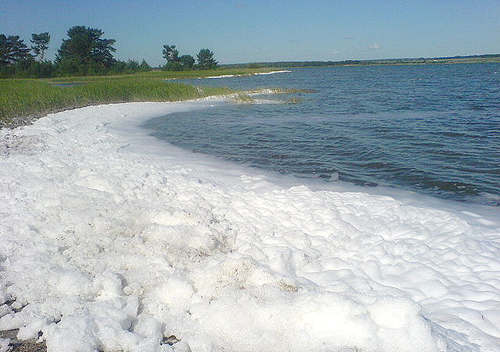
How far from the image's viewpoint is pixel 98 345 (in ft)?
9.25

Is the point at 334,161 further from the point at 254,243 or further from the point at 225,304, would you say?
the point at 225,304

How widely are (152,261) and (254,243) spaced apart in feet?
4.09

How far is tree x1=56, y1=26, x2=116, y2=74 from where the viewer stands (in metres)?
72.4

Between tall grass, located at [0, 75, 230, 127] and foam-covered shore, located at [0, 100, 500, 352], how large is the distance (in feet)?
30.9

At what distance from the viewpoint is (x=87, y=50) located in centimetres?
7444

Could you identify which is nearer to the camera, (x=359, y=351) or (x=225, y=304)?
(x=359, y=351)

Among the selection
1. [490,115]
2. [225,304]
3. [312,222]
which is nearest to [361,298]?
[225,304]

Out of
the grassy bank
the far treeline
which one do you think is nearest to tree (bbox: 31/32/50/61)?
the far treeline

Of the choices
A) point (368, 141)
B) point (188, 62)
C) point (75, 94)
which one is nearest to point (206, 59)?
point (188, 62)

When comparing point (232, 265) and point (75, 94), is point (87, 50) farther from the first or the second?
point (232, 265)

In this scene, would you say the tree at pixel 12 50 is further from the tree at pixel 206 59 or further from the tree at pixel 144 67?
the tree at pixel 206 59

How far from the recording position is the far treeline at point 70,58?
62709mm

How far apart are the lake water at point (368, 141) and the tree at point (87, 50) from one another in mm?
61816

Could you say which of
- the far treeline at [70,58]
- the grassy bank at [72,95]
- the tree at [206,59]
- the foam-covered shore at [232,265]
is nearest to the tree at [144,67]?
the far treeline at [70,58]
